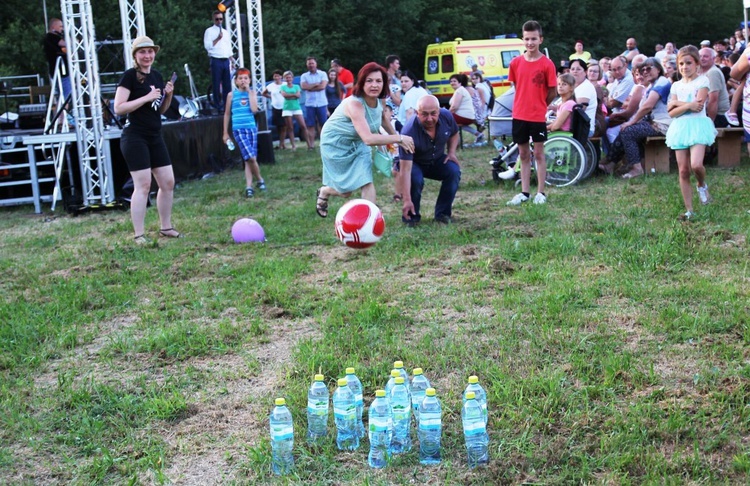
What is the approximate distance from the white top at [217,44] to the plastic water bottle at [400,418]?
14.0 metres

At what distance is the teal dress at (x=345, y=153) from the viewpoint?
25.7 feet

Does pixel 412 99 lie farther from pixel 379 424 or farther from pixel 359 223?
pixel 379 424

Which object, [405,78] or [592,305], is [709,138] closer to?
[592,305]

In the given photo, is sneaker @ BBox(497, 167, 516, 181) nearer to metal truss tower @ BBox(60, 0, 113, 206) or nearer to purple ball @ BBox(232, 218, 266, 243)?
purple ball @ BBox(232, 218, 266, 243)

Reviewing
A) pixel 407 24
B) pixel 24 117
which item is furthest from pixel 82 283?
pixel 407 24

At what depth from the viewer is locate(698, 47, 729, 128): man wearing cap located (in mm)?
8468

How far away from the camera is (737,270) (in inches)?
244

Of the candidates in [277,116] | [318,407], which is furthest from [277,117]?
[318,407]

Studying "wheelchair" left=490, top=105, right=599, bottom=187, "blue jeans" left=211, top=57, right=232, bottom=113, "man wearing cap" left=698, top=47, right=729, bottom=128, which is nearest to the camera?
"man wearing cap" left=698, top=47, right=729, bottom=128

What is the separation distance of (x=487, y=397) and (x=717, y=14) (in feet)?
173

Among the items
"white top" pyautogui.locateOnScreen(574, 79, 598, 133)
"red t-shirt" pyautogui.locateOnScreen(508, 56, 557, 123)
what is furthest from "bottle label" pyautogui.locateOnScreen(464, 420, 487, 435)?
"white top" pyautogui.locateOnScreen(574, 79, 598, 133)

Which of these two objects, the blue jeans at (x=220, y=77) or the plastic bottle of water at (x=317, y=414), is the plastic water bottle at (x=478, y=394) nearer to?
the plastic bottle of water at (x=317, y=414)

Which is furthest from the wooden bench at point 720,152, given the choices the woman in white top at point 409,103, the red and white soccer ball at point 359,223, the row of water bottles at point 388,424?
the row of water bottles at point 388,424

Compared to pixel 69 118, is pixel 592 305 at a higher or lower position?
lower
